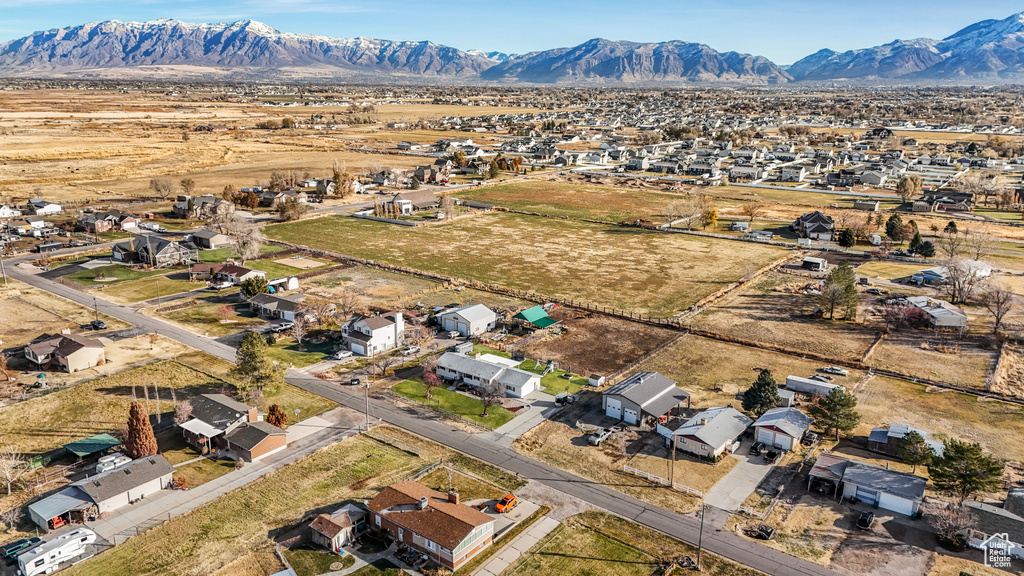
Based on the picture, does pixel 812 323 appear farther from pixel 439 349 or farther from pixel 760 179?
pixel 760 179

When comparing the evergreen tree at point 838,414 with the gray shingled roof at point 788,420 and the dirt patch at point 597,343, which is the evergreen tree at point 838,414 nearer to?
the gray shingled roof at point 788,420

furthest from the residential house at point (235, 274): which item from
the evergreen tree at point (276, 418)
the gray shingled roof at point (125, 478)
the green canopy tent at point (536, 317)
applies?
the gray shingled roof at point (125, 478)

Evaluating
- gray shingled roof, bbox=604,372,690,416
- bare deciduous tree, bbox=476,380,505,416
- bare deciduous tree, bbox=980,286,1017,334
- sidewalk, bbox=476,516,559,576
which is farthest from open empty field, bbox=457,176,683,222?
sidewalk, bbox=476,516,559,576

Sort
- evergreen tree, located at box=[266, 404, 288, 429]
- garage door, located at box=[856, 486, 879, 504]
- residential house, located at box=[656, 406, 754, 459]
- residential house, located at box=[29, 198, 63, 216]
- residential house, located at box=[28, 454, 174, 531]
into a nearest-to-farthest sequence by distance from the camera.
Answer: residential house, located at box=[28, 454, 174, 531] < garage door, located at box=[856, 486, 879, 504] < residential house, located at box=[656, 406, 754, 459] < evergreen tree, located at box=[266, 404, 288, 429] < residential house, located at box=[29, 198, 63, 216]

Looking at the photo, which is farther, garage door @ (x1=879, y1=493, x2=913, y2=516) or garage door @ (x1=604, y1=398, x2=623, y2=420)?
garage door @ (x1=604, y1=398, x2=623, y2=420)

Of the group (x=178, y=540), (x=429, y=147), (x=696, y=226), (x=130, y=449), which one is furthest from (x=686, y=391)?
(x=429, y=147)

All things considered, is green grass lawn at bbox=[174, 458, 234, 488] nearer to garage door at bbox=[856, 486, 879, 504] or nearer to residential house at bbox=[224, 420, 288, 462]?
residential house at bbox=[224, 420, 288, 462]
